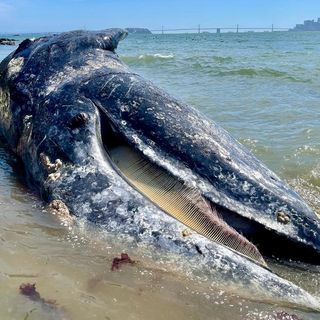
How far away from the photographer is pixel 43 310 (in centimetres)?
267

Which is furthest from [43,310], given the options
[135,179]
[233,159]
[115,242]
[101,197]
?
[233,159]

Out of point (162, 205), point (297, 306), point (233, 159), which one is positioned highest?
point (233, 159)

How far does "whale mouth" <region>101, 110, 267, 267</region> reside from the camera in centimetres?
321

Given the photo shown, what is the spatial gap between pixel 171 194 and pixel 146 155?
36 cm

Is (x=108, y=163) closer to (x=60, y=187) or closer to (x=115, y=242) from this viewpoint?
(x=60, y=187)

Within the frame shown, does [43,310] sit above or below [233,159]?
below

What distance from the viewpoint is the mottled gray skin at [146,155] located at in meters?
3.08

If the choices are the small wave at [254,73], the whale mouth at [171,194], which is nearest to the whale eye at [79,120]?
the whale mouth at [171,194]

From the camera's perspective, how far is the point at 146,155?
3.68 meters

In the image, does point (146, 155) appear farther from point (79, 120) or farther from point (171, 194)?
point (79, 120)

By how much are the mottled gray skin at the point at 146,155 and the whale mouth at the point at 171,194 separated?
0.06 m

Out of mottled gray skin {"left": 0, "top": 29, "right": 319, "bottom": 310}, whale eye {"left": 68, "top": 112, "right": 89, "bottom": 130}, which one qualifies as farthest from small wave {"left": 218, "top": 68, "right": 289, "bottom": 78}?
whale eye {"left": 68, "top": 112, "right": 89, "bottom": 130}

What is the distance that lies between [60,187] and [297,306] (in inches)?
71.8

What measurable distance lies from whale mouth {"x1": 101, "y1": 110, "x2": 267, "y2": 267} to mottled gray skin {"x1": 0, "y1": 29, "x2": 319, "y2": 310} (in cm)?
6
